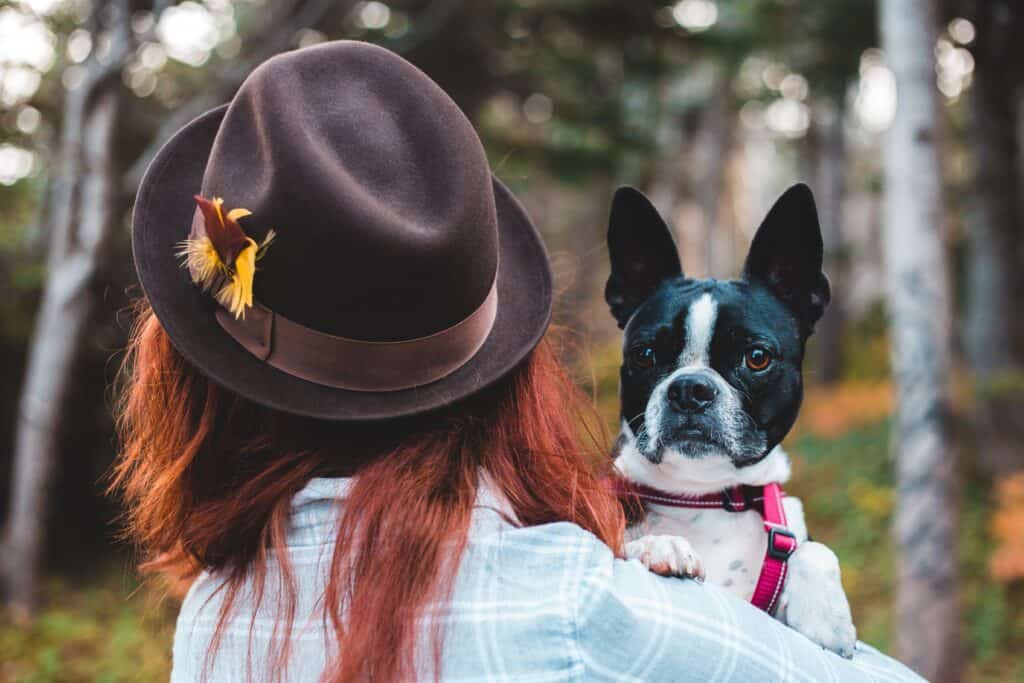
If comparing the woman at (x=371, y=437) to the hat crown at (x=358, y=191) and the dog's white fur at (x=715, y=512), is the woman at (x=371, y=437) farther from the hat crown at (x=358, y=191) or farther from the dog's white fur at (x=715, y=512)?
the dog's white fur at (x=715, y=512)

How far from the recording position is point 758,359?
215cm

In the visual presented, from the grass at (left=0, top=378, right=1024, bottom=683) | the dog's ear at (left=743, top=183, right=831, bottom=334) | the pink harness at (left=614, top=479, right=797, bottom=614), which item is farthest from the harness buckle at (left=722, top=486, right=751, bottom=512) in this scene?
the grass at (left=0, top=378, right=1024, bottom=683)

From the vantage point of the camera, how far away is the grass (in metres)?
6.64

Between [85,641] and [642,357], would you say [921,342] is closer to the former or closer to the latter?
[642,357]

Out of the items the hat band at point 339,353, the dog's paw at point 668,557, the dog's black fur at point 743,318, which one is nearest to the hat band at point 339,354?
the hat band at point 339,353

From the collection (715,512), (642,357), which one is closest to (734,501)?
(715,512)

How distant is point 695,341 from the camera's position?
2.15 metres

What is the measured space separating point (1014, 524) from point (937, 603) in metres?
2.60

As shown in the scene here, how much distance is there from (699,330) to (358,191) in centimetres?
108

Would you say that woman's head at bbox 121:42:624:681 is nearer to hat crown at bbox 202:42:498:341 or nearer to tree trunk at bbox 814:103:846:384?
hat crown at bbox 202:42:498:341

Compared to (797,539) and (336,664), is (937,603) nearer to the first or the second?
(797,539)

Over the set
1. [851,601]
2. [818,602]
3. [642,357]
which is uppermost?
[642,357]

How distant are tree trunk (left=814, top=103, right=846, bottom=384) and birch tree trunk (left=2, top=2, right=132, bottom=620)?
38.5 ft

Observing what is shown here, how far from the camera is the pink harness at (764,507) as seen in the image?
1952mm
